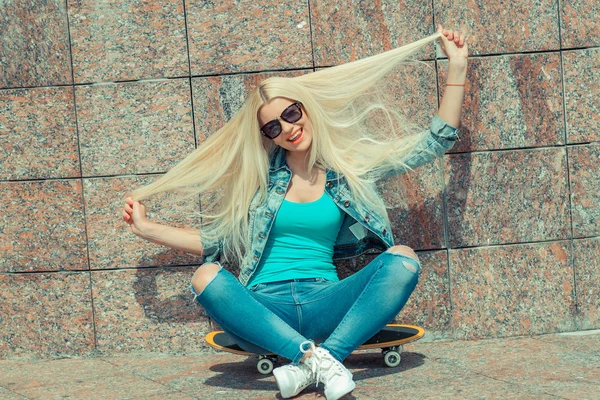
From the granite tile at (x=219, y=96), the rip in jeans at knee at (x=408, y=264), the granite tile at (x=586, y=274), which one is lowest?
the granite tile at (x=586, y=274)

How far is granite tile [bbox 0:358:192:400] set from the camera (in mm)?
3773

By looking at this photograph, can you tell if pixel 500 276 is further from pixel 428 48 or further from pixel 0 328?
pixel 0 328

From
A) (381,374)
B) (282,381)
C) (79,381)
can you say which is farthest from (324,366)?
(79,381)

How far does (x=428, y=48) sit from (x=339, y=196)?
1036 millimetres

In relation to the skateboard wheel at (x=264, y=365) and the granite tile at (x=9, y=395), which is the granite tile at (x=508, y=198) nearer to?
the skateboard wheel at (x=264, y=365)

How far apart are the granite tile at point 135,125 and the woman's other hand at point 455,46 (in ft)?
4.61

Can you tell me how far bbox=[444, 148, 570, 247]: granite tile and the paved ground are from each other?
1.93 feet

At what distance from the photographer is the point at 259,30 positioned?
4.42m

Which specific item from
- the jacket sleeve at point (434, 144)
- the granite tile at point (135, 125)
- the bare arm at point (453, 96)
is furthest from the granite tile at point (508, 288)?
the granite tile at point (135, 125)

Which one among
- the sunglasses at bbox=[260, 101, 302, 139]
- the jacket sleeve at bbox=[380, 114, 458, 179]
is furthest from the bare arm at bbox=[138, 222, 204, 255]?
the jacket sleeve at bbox=[380, 114, 458, 179]

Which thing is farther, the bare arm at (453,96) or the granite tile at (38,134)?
the granite tile at (38,134)

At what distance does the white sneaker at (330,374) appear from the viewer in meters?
3.33

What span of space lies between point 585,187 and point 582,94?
51cm

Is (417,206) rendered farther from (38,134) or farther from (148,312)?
(38,134)
